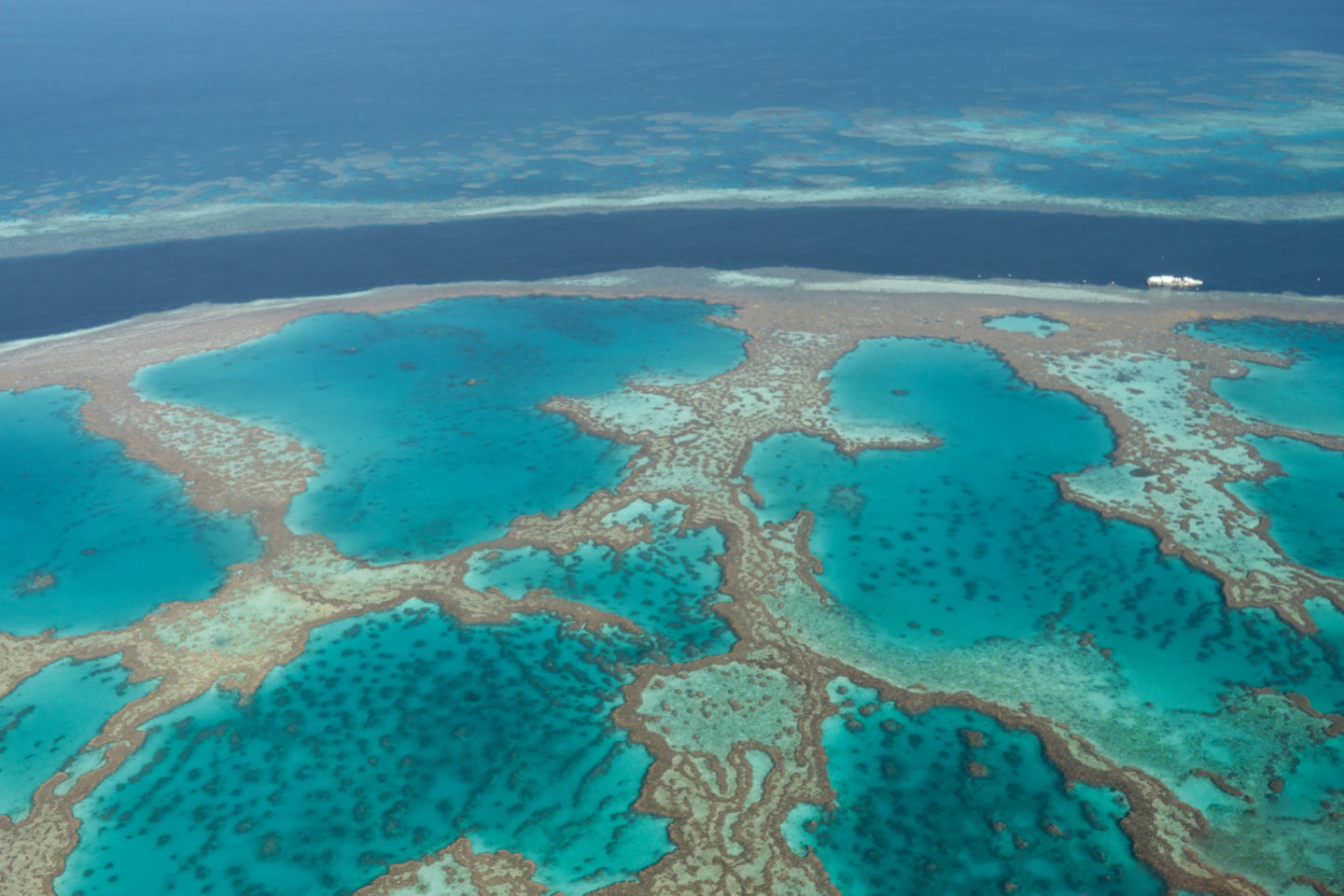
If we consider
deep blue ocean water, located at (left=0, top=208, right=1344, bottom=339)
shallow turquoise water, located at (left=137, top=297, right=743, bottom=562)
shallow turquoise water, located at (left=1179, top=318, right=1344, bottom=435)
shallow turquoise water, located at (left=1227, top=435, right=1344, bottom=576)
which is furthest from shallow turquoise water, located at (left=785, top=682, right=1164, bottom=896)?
deep blue ocean water, located at (left=0, top=208, right=1344, bottom=339)

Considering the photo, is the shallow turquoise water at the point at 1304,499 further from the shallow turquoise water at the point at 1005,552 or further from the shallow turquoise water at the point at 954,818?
the shallow turquoise water at the point at 954,818

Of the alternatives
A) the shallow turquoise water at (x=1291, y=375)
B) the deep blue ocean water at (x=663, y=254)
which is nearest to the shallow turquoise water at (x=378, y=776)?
the shallow turquoise water at (x=1291, y=375)

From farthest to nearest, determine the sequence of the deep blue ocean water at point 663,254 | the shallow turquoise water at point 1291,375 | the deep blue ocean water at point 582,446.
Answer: the deep blue ocean water at point 663,254 < the shallow turquoise water at point 1291,375 < the deep blue ocean water at point 582,446

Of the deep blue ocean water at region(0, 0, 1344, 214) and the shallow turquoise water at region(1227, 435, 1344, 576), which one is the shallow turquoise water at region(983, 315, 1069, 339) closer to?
the shallow turquoise water at region(1227, 435, 1344, 576)

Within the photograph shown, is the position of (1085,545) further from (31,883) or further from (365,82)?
(365,82)

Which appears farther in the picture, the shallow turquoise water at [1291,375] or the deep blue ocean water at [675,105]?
the deep blue ocean water at [675,105]

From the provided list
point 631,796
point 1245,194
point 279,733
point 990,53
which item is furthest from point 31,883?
point 990,53

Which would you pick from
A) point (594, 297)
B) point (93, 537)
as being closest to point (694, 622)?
point (93, 537)
